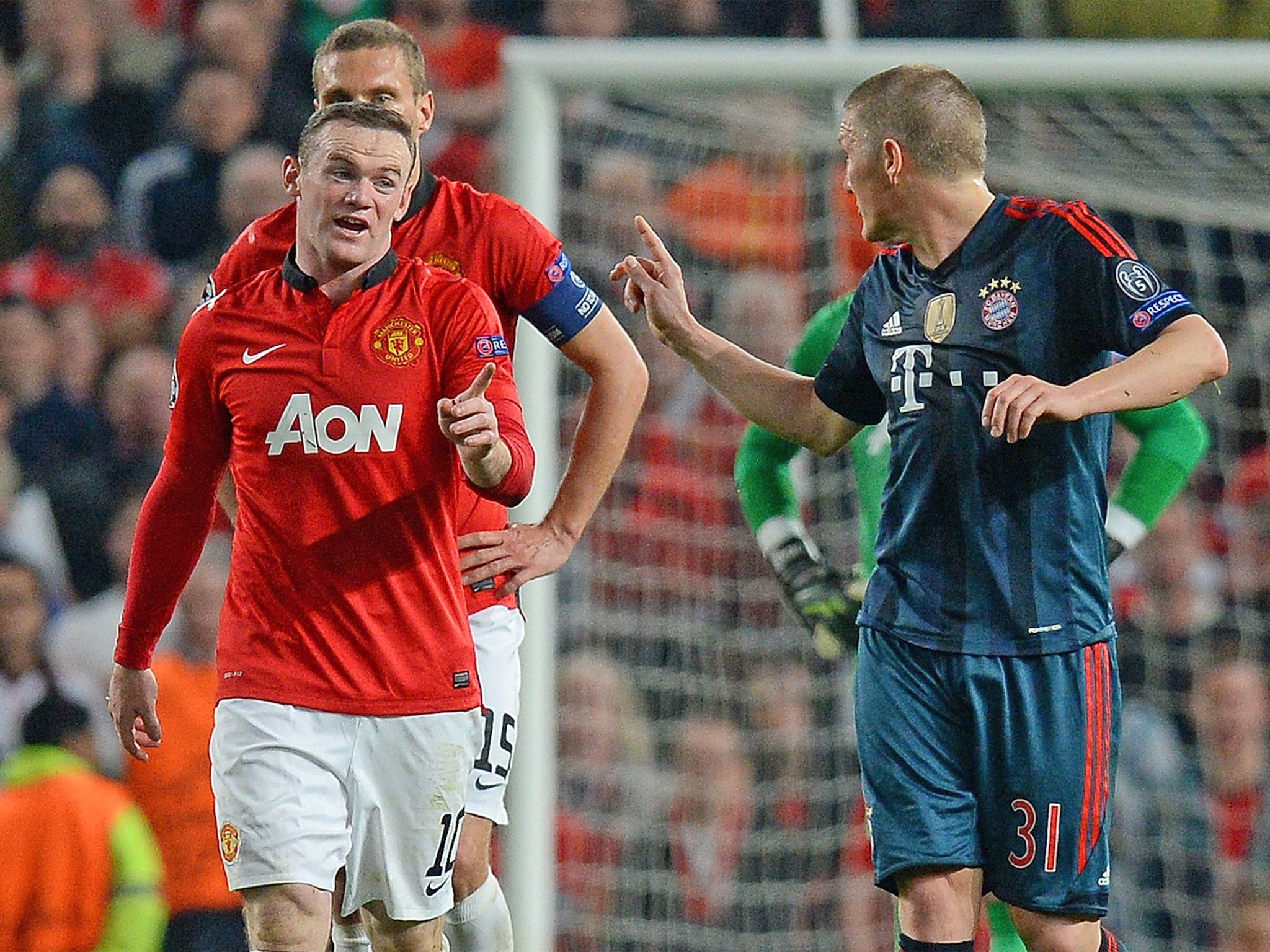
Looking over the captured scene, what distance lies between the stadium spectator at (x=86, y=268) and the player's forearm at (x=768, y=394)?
468 centimetres

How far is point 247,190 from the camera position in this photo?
8.05m

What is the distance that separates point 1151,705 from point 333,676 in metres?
4.05

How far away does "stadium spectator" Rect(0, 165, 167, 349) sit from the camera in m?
7.90

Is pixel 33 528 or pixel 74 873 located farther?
pixel 33 528

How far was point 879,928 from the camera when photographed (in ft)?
20.3

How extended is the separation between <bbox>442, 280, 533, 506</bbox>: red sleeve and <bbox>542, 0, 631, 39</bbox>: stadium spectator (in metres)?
5.36

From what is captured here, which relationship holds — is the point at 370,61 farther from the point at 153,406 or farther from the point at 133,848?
the point at 153,406

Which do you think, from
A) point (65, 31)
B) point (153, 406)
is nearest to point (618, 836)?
point (153, 406)

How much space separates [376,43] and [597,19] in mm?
4987

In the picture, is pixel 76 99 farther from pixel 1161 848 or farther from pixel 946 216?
pixel 946 216

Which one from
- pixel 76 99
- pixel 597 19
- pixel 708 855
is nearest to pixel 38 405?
pixel 76 99

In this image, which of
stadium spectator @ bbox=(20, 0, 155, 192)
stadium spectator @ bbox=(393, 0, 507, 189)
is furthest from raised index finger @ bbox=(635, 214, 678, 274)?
stadium spectator @ bbox=(20, 0, 155, 192)

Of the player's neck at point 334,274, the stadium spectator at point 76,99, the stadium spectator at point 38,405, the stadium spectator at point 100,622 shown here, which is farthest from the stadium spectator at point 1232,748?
the stadium spectator at point 76,99

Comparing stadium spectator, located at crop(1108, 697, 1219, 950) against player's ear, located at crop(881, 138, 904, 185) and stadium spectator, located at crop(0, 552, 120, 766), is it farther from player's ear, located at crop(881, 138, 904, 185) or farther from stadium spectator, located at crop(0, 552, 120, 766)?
stadium spectator, located at crop(0, 552, 120, 766)
